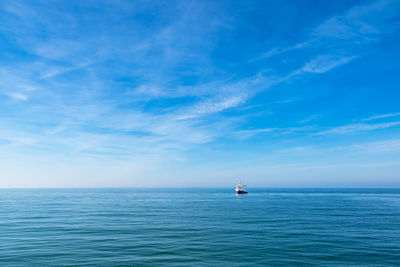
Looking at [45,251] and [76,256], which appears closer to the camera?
[76,256]

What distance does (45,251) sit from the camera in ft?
85.9

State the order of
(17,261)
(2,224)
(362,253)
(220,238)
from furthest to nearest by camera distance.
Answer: (2,224), (220,238), (362,253), (17,261)

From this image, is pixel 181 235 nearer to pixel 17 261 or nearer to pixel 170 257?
pixel 170 257

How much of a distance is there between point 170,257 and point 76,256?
9.63m

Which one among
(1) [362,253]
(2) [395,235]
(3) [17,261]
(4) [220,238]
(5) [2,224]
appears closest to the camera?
(3) [17,261]

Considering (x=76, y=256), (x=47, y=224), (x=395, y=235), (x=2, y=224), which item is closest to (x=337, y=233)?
Result: (x=395, y=235)

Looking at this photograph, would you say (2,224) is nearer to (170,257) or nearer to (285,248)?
(170,257)

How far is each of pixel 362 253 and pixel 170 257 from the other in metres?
20.7

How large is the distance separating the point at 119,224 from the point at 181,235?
14.8 meters

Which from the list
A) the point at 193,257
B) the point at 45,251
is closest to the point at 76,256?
the point at 45,251

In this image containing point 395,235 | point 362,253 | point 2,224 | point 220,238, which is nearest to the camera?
point 362,253

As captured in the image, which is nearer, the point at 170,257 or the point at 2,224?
the point at 170,257

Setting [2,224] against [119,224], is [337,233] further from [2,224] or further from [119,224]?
[2,224]

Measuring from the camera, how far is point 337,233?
116ft
